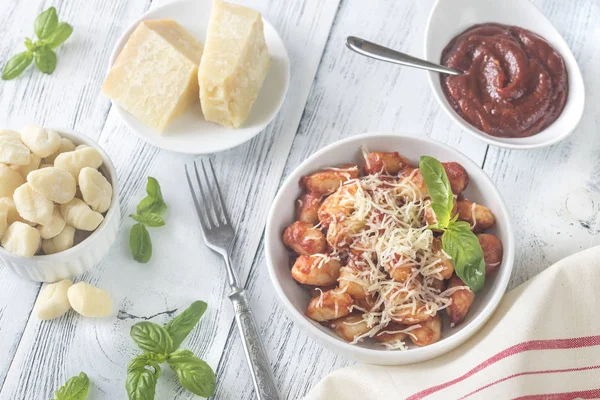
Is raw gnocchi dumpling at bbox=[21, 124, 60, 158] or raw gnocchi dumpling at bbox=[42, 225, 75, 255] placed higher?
raw gnocchi dumpling at bbox=[21, 124, 60, 158]

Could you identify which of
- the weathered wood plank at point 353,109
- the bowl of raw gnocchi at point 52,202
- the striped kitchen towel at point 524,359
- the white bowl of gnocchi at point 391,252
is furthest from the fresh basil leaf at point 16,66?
the striped kitchen towel at point 524,359

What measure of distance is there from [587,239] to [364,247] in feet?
2.62

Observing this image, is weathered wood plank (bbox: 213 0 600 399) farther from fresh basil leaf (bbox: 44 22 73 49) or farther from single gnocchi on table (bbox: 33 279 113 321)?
fresh basil leaf (bbox: 44 22 73 49)

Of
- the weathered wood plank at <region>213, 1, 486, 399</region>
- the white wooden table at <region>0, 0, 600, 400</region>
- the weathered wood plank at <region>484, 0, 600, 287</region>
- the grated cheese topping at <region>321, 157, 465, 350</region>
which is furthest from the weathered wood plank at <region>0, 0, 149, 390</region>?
the weathered wood plank at <region>484, 0, 600, 287</region>

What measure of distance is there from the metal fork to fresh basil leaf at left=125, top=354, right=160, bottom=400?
10.6 inches

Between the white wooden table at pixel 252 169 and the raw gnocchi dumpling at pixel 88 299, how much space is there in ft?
0.24

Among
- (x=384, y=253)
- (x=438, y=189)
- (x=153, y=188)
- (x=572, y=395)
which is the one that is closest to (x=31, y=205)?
(x=153, y=188)

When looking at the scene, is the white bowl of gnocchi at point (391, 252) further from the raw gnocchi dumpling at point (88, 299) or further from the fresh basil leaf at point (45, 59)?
the fresh basil leaf at point (45, 59)

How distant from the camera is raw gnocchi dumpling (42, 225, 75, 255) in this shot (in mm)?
2152

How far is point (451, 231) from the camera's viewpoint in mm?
1984

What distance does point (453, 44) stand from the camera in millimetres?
2602

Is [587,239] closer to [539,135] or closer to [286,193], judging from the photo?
[539,135]

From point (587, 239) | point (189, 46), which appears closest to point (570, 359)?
point (587, 239)

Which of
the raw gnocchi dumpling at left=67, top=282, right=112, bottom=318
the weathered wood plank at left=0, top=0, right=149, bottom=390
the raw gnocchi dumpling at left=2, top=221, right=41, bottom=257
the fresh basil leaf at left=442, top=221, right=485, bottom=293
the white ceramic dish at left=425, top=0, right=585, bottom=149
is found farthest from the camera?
the weathered wood plank at left=0, top=0, right=149, bottom=390
